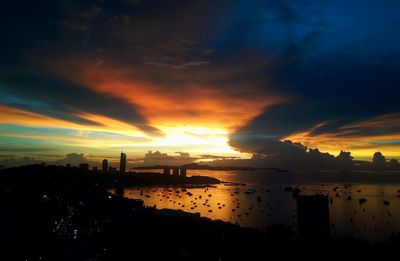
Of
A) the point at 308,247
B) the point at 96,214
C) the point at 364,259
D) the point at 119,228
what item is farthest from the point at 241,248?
the point at 96,214

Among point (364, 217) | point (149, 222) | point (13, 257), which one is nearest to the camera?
point (13, 257)

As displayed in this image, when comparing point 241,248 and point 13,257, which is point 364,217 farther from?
point 13,257

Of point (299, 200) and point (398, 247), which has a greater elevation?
point (299, 200)

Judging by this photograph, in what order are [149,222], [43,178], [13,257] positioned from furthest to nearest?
[43,178], [149,222], [13,257]

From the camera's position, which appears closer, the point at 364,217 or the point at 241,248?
the point at 241,248

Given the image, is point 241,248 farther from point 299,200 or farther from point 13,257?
point 13,257

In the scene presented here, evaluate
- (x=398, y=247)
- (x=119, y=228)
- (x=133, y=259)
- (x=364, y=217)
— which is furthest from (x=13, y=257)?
(x=364, y=217)
